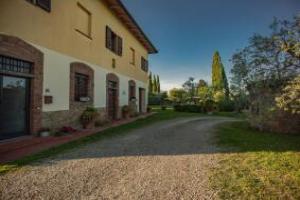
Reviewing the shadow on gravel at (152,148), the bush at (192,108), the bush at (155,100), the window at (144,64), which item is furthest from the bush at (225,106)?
the shadow on gravel at (152,148)

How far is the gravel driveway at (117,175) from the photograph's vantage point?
3.59m

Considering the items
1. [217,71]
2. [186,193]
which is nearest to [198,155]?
[186,193]

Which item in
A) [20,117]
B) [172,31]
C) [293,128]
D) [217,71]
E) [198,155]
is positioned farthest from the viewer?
[217,71]

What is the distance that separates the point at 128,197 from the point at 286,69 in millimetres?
8043

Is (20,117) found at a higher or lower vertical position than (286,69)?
lower

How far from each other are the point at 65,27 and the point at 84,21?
1.84 m

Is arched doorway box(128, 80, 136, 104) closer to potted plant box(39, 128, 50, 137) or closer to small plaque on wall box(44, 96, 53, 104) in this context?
small plaque on wall box(44, 96, 53, 104)

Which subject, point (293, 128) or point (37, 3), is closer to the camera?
point (37, 3)

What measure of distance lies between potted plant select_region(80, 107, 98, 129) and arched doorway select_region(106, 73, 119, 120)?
2.69 m

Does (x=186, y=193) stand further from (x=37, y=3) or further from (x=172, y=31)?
(x=172, y=31)

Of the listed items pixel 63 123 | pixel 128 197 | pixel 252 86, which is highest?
pixel 252 86

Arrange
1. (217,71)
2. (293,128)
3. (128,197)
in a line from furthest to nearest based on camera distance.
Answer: (217,71) → (293,128) → (128,197)

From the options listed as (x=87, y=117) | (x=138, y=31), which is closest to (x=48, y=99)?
(x=87, y=117)

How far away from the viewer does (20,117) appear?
7414 mm
